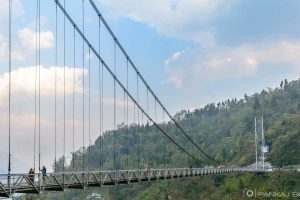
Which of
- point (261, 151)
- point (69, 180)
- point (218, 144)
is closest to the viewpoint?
point (69, 180)

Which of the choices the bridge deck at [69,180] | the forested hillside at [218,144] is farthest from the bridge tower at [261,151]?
the bridge deck at [69,180]

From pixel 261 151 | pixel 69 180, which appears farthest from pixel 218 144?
pixel 69 180

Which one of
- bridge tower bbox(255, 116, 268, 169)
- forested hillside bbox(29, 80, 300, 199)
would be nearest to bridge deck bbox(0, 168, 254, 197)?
forested hillside bbox(29, 80, 300, 199)

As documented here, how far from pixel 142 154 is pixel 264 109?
Answer: 61814 mm

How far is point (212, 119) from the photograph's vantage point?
19688 centimetres

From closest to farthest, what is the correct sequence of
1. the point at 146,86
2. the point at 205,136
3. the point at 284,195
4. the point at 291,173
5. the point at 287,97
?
the point at 146,86 → the point at 284,195 → the point at 291,173 → the point at 205,136 → the point at 287,97

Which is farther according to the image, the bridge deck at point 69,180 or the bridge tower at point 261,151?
the bridge tower at point 261,151

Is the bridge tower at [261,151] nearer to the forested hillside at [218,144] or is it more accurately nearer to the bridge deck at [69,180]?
the forested hillside at [218,144]

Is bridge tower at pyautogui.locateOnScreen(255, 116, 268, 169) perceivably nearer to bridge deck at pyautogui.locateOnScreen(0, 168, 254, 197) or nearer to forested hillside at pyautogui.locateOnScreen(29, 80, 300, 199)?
forested hillside at pyautogui.locateOnScreen(29, 80, 300, 199)

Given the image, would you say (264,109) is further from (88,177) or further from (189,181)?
(88,177)

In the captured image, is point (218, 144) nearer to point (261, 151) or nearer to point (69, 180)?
point (261, 151)

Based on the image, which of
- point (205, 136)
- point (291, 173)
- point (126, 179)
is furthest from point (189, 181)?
point (205, 136)

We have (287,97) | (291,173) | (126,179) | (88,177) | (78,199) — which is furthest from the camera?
(287,97)

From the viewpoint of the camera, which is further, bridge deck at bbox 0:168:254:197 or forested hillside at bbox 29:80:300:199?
forested hillside at bbox 29:80:300:199
